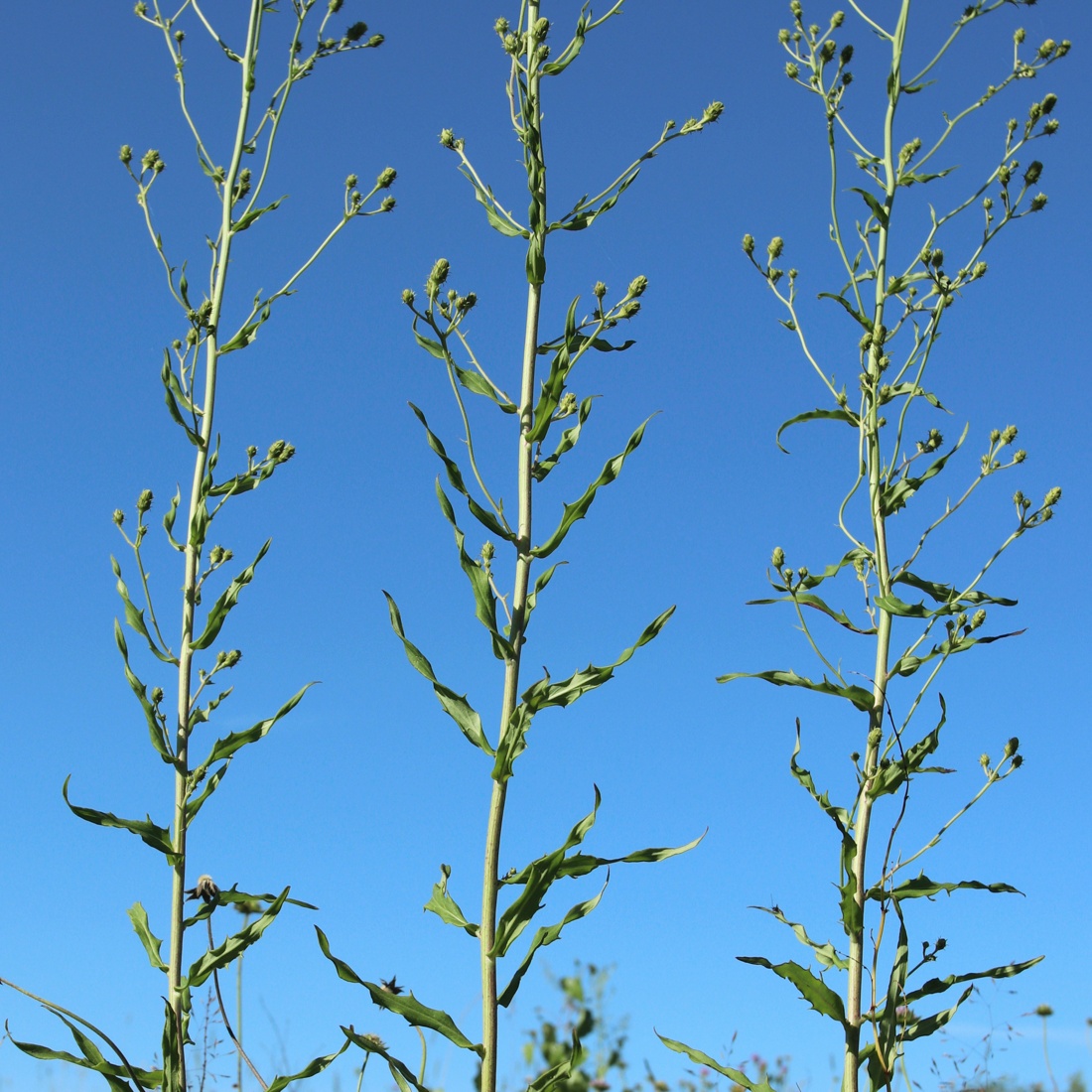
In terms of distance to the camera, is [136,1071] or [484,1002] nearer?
[484,1002]

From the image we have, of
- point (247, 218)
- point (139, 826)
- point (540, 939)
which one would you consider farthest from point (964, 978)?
point (247, 218)

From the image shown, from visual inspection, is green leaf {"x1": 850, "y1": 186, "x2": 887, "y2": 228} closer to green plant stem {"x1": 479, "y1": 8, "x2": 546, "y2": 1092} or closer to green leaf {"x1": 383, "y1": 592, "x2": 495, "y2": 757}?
green plant stem {"x1": 479, "y1": 8, "x2": 546, "y2": 1092}

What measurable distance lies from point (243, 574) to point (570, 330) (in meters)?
1.44

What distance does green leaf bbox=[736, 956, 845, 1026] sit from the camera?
10.2 ft

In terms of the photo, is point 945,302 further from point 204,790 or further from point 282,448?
point 204,790

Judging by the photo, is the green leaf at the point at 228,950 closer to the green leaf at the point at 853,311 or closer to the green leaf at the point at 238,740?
the green leaf at the point at 238,740

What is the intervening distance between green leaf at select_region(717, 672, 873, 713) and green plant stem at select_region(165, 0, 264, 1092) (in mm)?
1725

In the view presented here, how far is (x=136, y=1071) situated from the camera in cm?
332

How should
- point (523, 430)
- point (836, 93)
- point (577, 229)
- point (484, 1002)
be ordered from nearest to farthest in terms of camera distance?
point (484, 1002)
point (523, 430)
point (577, 229)
point (836, 93)

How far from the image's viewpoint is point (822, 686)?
11.2ft

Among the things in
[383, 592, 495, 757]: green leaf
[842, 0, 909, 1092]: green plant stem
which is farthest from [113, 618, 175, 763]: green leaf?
[842, 0, 909, 1092]: green plant stem

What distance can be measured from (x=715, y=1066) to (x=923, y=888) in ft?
2.48

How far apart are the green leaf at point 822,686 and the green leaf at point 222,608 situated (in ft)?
5.41

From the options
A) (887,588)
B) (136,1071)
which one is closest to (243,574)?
(136,1071)
